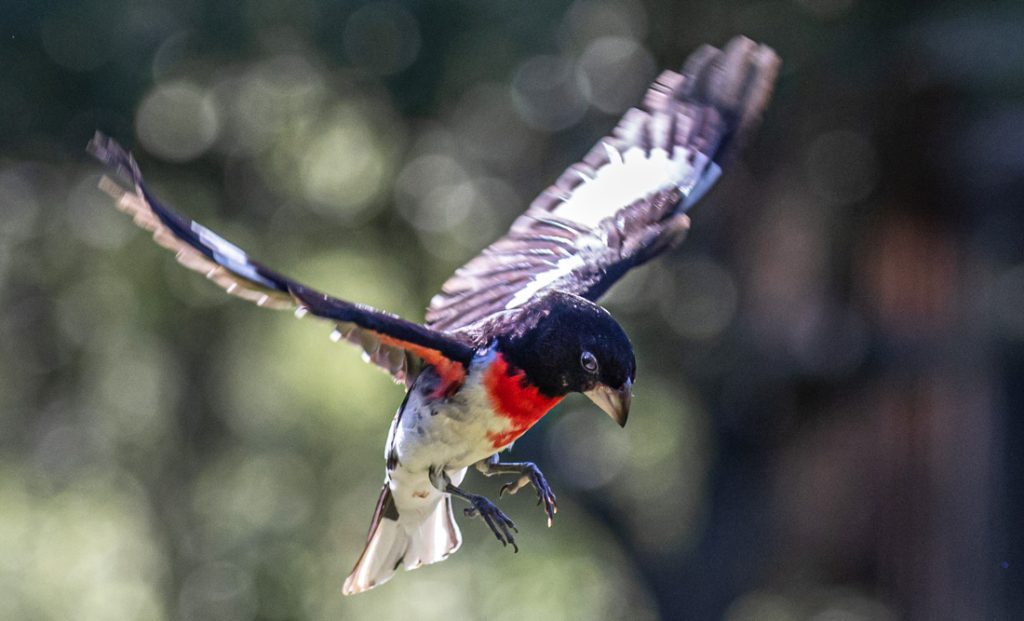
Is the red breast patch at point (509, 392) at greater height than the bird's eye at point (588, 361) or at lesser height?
lesser

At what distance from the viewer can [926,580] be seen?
29.2 feet

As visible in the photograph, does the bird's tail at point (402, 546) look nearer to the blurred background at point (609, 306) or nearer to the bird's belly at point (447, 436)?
the bird's belly at point (447, 436)

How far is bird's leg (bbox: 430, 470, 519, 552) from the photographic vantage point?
316 centimetres

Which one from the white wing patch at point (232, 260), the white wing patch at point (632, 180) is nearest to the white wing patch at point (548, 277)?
the white wing patch at point (632, 180)

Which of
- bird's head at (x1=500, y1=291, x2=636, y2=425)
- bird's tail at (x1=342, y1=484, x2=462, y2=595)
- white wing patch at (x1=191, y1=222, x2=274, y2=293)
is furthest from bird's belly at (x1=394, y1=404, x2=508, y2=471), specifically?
white wing patch at (x1=191, y1=222, x2=274, y2=293)

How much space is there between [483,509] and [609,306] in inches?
196

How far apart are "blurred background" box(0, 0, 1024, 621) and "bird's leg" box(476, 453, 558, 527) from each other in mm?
4523

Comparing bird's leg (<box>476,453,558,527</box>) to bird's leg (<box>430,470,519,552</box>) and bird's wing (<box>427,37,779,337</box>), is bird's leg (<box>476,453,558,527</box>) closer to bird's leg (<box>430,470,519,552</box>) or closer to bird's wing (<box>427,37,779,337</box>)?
bird's leg (<box>430,470,519,552</box>)

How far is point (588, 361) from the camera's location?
3195 mm

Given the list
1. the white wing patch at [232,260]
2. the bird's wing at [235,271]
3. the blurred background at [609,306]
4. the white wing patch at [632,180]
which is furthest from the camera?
the blurred background at [609,306]

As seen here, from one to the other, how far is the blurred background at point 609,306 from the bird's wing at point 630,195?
368 centimetres

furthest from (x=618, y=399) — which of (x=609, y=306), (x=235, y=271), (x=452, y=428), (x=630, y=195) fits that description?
(x=609, y=306)

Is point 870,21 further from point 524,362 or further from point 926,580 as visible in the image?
point 524,362

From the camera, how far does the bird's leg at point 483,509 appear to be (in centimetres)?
316
